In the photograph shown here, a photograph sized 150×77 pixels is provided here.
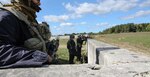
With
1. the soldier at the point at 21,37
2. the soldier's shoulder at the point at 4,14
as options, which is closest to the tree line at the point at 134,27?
the soldier at the point at 21,37

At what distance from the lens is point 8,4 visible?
11.9 ft

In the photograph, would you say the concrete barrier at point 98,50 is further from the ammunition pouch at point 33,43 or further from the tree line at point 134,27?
the tree line at point 134,27

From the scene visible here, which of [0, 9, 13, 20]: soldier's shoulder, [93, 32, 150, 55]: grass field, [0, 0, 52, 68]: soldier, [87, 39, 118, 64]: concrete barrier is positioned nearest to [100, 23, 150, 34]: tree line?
[93, 32, 150, 55]: grass field

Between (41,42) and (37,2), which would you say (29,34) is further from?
(37,2)

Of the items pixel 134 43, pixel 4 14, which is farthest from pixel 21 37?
pixel 134 43

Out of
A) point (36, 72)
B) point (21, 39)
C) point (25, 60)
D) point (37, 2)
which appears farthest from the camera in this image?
point (37, 2)

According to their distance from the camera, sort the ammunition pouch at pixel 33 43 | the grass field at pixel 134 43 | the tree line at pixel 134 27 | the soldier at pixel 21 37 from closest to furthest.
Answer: the soldier at pixel 21 37 → the ammunition pouch at pixel 33 43 → the grass field at pixel 134 43 → the tree line at pixel 134 27

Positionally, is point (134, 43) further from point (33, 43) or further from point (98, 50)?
point (33, 43)

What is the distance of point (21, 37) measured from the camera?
3.46 m

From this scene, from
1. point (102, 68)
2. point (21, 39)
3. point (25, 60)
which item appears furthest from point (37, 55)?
point (102, 68)

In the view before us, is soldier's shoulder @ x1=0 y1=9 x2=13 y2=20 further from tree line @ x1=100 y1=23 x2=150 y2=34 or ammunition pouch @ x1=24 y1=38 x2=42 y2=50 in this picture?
tree line @ x1=100 y1=23 x2=150 y2=34

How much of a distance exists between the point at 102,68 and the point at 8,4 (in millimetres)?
1314

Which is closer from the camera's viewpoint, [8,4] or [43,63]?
[43,63]

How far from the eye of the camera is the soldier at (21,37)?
311 centimetres
